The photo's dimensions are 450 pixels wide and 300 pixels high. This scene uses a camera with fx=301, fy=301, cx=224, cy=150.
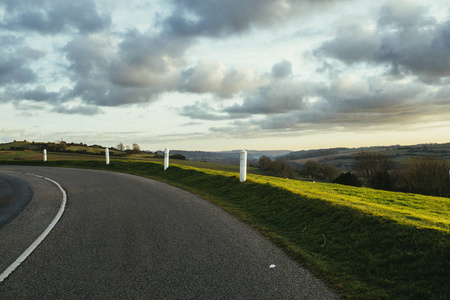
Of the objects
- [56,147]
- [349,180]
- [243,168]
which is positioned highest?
[56,147]

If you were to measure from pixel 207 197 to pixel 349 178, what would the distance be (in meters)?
40.5

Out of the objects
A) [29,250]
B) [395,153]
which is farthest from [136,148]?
[395,153]

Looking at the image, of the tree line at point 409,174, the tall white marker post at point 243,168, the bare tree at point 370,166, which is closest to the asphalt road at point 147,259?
the tall white marker post at point 243,168

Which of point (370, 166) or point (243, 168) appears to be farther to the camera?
point (370, 166)

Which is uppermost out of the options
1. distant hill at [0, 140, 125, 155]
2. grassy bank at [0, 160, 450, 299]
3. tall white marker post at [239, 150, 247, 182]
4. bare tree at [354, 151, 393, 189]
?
distant hill at [0, 140, 125, 155]

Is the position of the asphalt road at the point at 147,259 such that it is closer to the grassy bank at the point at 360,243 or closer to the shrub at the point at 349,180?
the grassy bank at the point at 360,243

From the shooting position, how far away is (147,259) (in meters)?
5.07

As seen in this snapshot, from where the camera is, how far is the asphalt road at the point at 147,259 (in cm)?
397

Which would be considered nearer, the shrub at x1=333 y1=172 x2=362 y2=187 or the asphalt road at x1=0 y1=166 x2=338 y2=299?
the asphalt road at x1=0 y1=166 x2=338 y2=299

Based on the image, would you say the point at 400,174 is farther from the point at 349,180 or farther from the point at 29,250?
the point at 29,250

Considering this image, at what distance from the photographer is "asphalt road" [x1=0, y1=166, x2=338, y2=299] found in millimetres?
3969

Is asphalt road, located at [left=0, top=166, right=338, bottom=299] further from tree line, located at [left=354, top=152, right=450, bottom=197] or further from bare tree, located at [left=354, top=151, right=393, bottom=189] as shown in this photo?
bare tree, located at [left=354, top=151, right=393, bottom=189]

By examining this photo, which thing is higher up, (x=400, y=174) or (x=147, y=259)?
(x=147, y=259)

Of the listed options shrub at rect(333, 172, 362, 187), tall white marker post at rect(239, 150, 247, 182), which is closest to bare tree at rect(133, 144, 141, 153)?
shrub at rect(333, 172, 362, 187)
